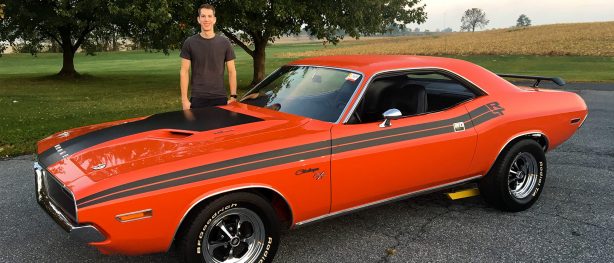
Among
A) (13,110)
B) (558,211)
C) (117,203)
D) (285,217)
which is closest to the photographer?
(117,203)

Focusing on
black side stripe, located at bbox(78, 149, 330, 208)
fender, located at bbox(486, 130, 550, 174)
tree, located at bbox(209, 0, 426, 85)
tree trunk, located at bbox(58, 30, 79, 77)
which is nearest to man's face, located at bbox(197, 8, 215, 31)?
black side stripe, located at bbox(78, 149, 330, 208)

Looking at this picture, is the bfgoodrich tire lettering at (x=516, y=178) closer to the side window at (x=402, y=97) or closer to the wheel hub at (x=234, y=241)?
the side window at (x=402, y=97)

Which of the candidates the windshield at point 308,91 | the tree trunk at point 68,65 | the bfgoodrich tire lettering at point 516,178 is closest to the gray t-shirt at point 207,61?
the windshield at point 308,91

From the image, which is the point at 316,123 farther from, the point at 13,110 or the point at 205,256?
the point at 13,110

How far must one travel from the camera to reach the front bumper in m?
2.65

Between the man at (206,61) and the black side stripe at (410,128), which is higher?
the man at (206,61)

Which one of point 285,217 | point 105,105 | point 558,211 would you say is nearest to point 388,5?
point 105,105

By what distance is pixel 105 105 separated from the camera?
500 inches

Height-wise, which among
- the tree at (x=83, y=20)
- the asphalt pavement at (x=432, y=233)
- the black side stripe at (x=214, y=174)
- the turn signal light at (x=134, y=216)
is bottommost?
the asphalt pavement at (x=432, y=233)

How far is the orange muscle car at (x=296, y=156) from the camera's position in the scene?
2.77 m

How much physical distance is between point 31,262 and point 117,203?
1.31m

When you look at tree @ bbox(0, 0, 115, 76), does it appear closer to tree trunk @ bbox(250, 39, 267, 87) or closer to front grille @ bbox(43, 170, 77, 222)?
tree trunk @ bbox(250, 39, 267, 87)

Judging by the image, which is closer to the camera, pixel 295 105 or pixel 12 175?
pixel 295 105

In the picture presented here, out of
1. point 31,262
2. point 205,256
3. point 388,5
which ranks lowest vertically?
point 31,262
